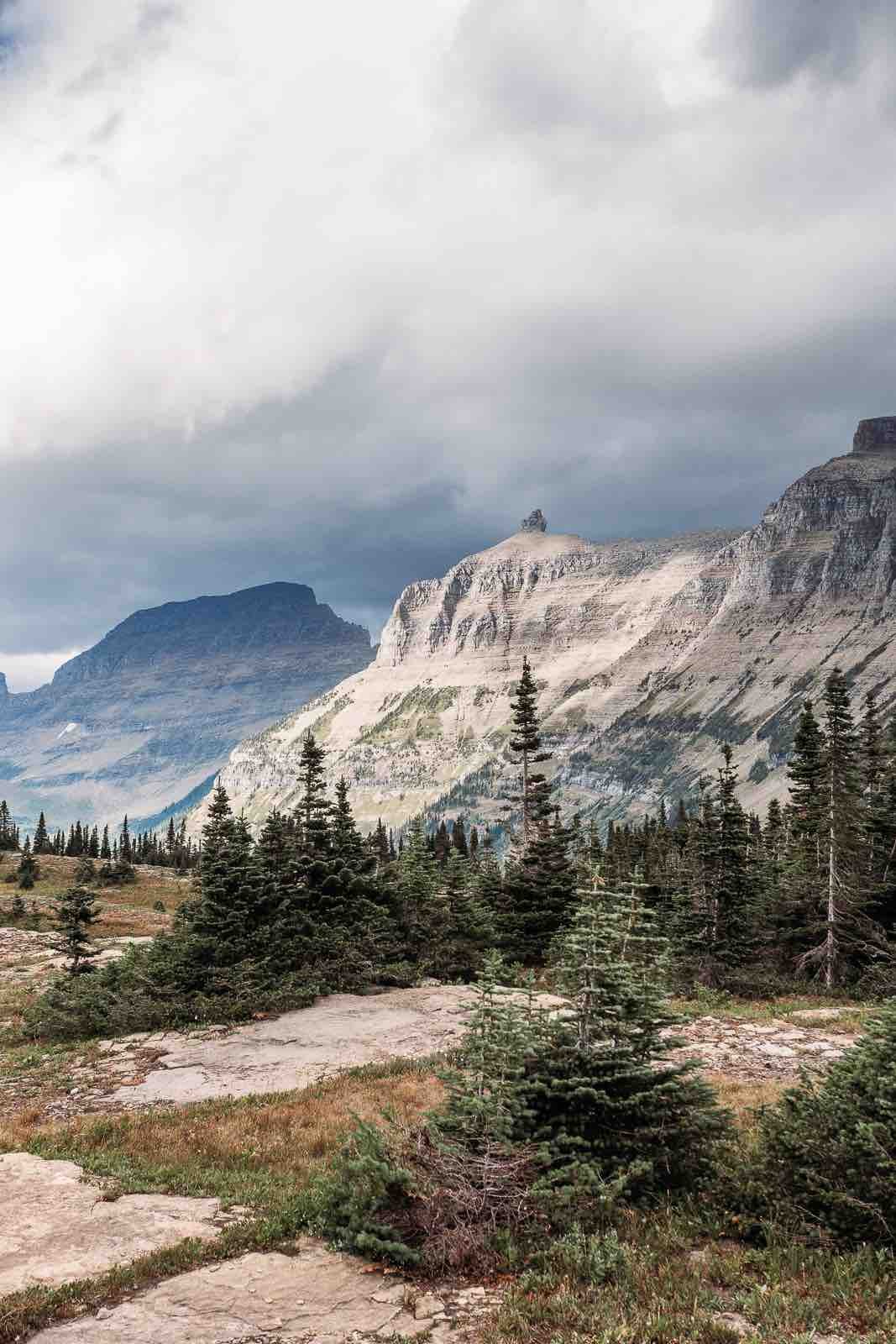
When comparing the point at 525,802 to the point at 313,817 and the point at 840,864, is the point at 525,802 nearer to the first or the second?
the point at 313,817

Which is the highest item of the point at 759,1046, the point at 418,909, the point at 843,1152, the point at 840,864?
the point at 843,1152

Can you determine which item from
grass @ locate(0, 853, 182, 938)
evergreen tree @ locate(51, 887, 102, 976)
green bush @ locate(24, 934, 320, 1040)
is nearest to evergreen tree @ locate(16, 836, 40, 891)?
grass @ locate(0, 853, 182, 938)

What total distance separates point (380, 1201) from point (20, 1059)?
16.1 metres

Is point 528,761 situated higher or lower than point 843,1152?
higher

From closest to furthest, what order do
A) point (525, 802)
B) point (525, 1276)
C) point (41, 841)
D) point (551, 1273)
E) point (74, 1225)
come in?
point (525, 1276), point (551, 1273), point (74, 1225), point (525, 802), point (41, 841)

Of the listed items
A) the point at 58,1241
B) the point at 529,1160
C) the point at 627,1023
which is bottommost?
the point at 58,1241

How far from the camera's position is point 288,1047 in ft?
69.4

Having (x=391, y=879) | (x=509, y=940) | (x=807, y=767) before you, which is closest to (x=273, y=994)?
(x=391, y=879)

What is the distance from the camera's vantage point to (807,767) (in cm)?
4434

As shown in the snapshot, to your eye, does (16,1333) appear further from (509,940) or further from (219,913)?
(509,940)

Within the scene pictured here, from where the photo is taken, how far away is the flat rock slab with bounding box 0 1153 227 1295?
904cm

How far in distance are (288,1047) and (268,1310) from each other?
13.9m

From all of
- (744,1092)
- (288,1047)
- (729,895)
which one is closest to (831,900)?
(729,895)

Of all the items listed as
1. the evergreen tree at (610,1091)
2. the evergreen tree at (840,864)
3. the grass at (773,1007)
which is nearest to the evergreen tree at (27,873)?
the grass at (773,1007)
